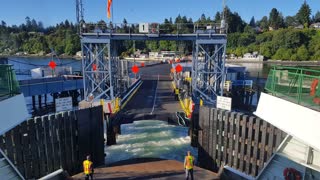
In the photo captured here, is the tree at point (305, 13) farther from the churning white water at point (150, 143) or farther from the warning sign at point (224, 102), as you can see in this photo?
the warning sign at point (224, 102)

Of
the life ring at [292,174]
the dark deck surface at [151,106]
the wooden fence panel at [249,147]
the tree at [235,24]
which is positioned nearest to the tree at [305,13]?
the tree at [235,24]

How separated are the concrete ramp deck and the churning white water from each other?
11.7 ft

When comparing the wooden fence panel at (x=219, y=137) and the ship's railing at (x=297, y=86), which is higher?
the ship's railing at (x=297, y=86)

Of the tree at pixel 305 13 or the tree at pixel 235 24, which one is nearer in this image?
the tree at pixel 305 13

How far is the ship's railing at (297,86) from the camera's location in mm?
8697

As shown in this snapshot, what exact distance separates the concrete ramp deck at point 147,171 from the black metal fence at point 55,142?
4.99ft

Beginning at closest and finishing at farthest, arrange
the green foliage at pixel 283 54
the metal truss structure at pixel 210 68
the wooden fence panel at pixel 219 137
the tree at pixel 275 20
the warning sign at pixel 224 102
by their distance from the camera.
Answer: the wooden fence panel at pixel 219 137, the warning sign at pixel 224 102, the metal truss structure at pixel 210 68, the green foliage at pixel 283 54, the tree at pixel 275 20

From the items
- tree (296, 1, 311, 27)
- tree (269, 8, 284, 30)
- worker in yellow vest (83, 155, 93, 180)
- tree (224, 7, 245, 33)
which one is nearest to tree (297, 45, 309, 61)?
tree (296, 1, 311, 27)

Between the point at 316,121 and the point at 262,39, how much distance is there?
144629mm

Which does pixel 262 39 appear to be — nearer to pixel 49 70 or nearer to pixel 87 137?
pixel 49 70

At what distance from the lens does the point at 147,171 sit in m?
13.5

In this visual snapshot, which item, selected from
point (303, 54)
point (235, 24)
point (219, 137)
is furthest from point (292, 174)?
point (235, 24)

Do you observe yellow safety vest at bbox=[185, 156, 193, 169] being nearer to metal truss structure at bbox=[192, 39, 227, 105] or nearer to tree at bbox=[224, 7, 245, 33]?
metal truss structure at bbox=[192, 39, 227, 105]

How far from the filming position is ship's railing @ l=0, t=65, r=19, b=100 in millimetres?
9156
